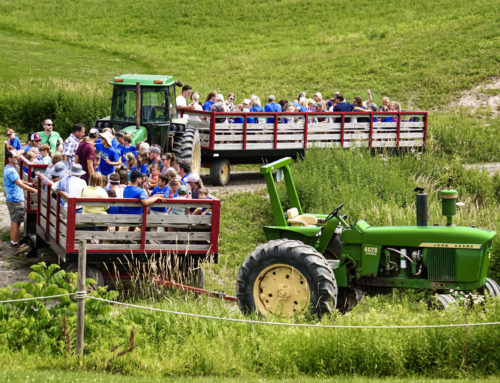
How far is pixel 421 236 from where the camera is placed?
9617 millimetres

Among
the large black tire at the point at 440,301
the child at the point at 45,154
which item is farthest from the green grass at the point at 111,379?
the child at the point at 45,154

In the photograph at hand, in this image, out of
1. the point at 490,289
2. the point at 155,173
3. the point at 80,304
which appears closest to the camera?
the point at 80,304

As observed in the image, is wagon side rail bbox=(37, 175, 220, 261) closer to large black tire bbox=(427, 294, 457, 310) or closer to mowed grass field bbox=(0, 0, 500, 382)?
mowed grass field bbox=(0, 0, 500, 382)

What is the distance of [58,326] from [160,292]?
2352 millimetres

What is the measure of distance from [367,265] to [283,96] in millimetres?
24386

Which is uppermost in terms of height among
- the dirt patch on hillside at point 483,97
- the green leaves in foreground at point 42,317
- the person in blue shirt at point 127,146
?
the dirt patch on hillside at point 483,97

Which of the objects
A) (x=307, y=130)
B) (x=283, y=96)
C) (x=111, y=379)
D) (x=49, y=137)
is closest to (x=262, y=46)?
(x=283, y=96)

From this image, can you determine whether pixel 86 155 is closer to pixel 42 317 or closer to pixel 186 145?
pixel 186 145

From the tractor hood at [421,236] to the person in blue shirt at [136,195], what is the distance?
2.82 m

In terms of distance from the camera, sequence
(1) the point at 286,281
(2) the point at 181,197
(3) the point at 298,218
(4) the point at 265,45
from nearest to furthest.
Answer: (1) the point at 286,281, (3) the point at 298,218, (2) the point at 181,197, (4) the point at 265,45

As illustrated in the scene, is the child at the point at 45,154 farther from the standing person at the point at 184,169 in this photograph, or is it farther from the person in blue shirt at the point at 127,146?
the standing person at the point at 184,169

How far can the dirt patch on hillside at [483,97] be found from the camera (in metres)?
33.3

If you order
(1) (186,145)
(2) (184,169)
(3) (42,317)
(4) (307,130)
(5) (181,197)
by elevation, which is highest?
(4) (307,130)

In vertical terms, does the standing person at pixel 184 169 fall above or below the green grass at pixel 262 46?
below
